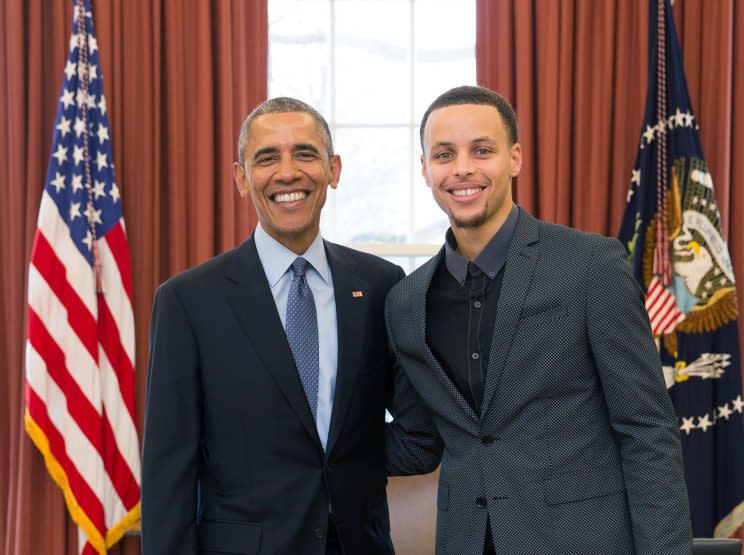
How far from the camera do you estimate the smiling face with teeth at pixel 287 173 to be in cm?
191

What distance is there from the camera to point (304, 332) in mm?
1869

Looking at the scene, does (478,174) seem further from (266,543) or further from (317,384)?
(266,543)

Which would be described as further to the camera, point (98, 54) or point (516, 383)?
point (98, 54)

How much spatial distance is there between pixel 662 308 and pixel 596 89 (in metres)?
0.97

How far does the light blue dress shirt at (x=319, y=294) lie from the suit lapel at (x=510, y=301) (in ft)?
1.21

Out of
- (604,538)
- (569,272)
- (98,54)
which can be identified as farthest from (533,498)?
(98,54)

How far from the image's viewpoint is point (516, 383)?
5.51 feet

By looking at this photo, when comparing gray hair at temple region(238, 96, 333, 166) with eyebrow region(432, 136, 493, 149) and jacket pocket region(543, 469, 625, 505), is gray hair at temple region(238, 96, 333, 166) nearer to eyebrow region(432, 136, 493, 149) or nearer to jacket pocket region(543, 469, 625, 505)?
eyebrow region(432, 136, 493, 149)

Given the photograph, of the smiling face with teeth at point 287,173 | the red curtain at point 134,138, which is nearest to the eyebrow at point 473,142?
the smiling face with teeth at point 287,173

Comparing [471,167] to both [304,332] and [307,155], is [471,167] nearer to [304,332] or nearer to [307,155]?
[307,155]

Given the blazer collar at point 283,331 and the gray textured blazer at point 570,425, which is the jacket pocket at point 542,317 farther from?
the blazer collar at point 283,331

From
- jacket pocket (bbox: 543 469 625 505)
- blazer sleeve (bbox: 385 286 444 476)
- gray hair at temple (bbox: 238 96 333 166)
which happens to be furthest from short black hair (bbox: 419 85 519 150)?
jacket pocket (bbox: 543 469 625 505)

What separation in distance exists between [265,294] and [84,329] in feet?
5.43

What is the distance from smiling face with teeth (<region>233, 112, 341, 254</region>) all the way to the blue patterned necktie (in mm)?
99
